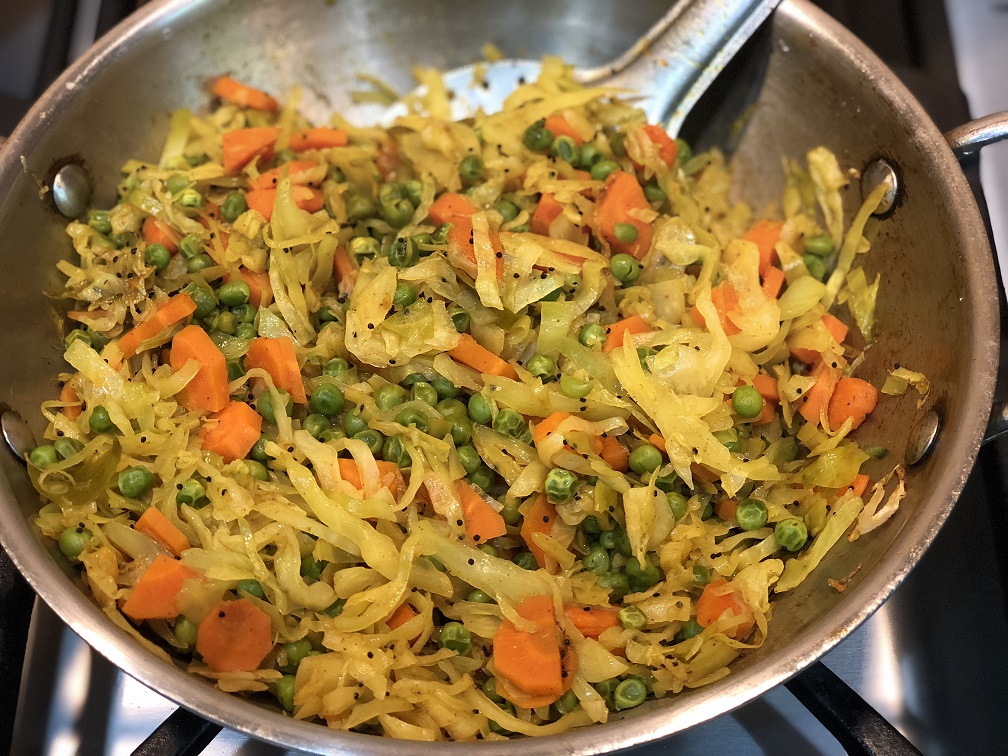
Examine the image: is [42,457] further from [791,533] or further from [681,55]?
[681,55]

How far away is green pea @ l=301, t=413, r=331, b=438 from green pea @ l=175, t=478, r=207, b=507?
1.07 ft

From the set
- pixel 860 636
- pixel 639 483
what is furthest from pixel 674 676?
pixel 860 636

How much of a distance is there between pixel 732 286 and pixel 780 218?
56cm

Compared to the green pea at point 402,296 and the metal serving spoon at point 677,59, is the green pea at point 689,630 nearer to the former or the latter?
the green pea at point 402,296

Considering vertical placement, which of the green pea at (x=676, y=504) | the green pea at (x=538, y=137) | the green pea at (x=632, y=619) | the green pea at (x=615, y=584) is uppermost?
the green pea at (x=538, y=137)

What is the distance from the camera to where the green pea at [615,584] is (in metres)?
2.29

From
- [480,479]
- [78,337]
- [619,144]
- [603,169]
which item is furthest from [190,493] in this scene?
[619,144]

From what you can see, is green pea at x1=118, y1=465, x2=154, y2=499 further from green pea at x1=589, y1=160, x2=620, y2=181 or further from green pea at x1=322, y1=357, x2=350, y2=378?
green pea at x1=589, y1=160, x2=620, y2=181

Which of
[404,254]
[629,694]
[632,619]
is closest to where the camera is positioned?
[629,694]

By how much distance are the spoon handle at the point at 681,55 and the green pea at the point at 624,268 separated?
69cm

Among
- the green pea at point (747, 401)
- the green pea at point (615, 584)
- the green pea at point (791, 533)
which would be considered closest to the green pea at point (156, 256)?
the green pea at point (615, 584)

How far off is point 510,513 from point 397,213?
113 cm

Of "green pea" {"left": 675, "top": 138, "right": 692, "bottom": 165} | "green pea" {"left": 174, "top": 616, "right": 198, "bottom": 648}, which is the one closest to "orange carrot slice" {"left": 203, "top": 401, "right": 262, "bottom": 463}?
"green pea" {"left": 174, "top": 616, "right": 198, "bottom": 648}

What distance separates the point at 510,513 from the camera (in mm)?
2340
